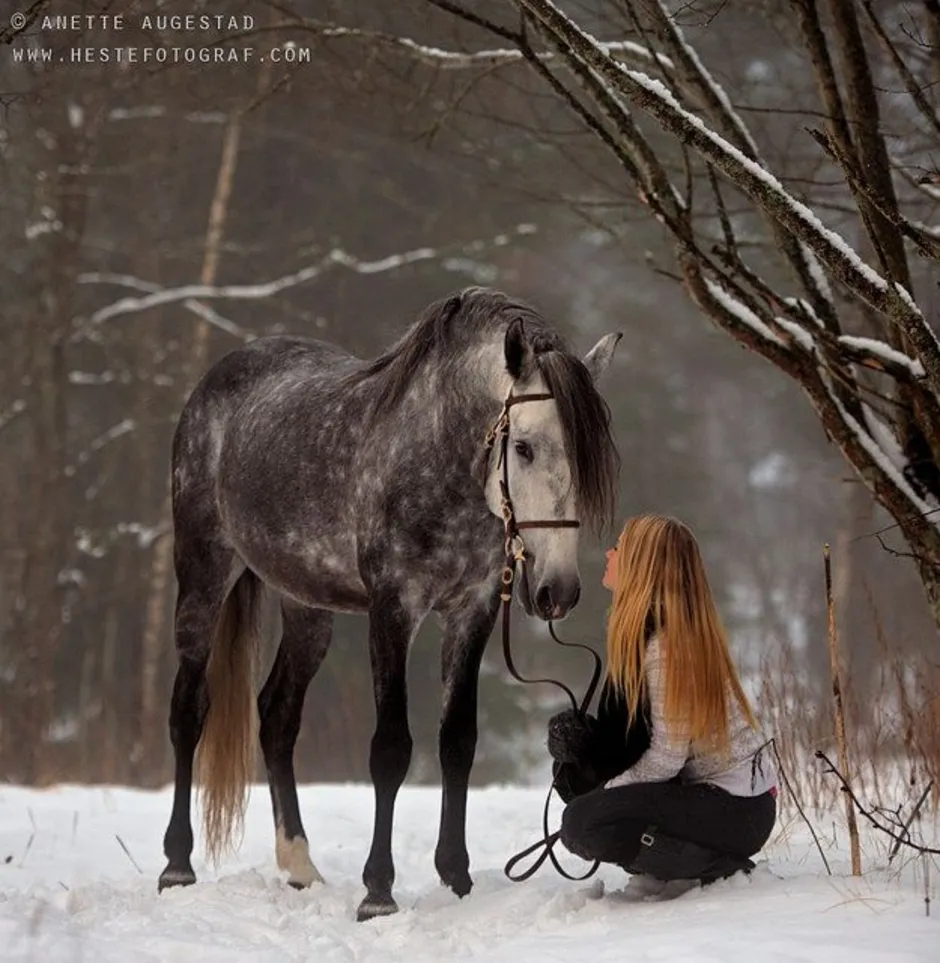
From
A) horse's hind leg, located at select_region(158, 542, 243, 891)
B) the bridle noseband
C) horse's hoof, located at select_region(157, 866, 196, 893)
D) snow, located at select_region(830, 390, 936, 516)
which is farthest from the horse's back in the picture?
snow, located at select_region(830, 390, 936, 516)

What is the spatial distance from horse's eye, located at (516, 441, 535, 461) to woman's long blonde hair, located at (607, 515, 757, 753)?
1.28 feet

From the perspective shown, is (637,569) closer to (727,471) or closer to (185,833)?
(185,833)

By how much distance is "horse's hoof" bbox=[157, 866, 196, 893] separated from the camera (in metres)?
4.91

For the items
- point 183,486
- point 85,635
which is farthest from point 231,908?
point 85,635

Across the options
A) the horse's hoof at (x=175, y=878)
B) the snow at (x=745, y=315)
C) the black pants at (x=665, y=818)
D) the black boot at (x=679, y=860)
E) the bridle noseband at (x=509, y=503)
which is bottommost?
the horse's hoof at (x=175, y=878)

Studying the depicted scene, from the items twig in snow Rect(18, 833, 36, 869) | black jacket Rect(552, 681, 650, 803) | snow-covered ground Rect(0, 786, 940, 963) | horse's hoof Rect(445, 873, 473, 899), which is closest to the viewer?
snow-covered ground Rect(0, 786, 940, 963)

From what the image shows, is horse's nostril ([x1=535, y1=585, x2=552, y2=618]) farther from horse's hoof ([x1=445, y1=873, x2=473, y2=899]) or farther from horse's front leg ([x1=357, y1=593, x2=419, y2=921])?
horse's hoof ([x1=445, y1=873, x2=473, y2=899])

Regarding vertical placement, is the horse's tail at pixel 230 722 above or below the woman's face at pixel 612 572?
below

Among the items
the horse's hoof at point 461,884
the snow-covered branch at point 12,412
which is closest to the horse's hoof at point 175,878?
the horse's hoof at point 461,884

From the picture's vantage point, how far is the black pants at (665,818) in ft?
12.2

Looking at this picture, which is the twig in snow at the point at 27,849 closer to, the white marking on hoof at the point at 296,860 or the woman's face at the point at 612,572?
the white marking on hoof at the point at 296,860

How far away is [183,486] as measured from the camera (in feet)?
18.6

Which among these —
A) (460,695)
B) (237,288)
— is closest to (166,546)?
(237,288)

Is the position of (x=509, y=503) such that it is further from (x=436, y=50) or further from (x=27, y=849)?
(x=27, y=849)
